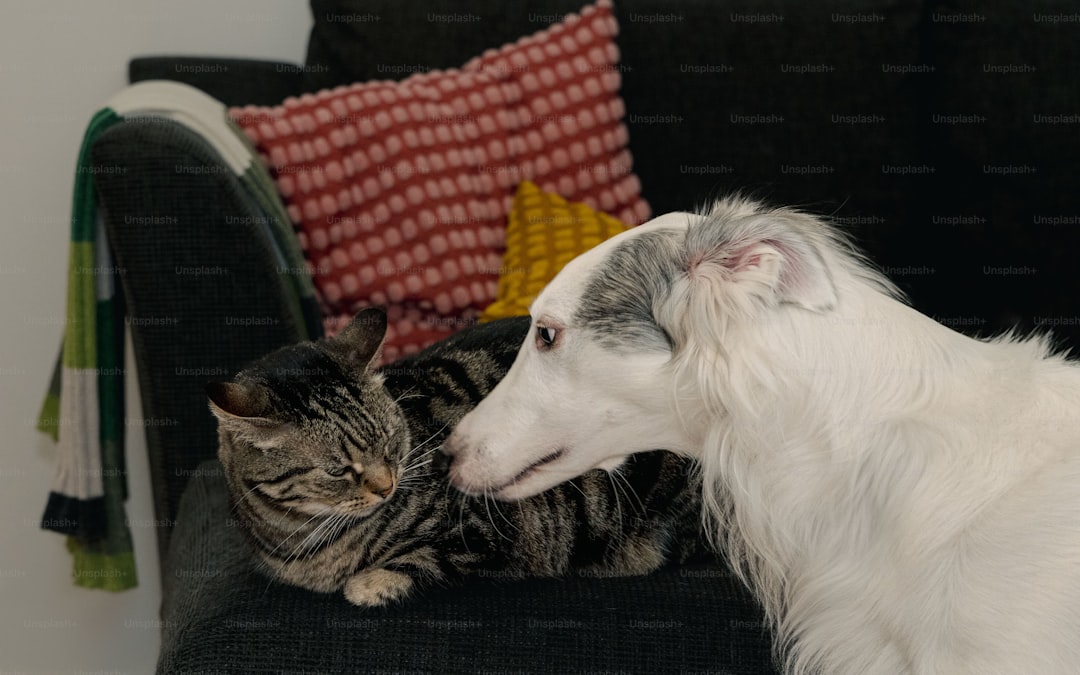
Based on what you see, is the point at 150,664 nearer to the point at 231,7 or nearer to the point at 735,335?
the point at 231,7

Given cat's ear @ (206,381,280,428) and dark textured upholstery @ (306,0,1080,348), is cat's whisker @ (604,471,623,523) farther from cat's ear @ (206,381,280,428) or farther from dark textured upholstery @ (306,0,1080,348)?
dark textured upholstery @ (306,0,1080,348)

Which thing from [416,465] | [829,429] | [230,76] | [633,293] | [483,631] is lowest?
[483,631]

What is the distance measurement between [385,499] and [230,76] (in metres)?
1.48

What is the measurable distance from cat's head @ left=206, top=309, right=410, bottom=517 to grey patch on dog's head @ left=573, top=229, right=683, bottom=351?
379mm

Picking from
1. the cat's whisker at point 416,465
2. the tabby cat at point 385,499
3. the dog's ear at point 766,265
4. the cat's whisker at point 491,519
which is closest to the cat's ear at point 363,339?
the tabby cat at point 385,499

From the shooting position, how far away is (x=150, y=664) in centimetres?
295

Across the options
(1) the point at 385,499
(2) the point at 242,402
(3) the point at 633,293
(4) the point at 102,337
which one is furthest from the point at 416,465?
(4) the point at 102,337

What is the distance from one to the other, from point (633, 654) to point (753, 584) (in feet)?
0.65

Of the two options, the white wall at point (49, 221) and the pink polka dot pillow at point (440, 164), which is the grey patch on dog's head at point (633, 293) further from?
the white wall at point (49, 221)

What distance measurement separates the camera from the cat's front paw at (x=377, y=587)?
1.32 m

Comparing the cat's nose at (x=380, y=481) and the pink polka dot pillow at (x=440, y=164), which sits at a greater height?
the pink polka dot pillow at (x=440, y=164)

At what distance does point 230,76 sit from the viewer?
2457 mm

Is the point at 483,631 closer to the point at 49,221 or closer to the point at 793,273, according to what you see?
the point at 793,273

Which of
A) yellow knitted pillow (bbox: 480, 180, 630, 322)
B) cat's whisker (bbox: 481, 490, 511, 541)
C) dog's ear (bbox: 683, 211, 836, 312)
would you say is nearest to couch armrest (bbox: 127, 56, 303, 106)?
yellow knitted pillow (bbox: 480, 180, 630, 322)
